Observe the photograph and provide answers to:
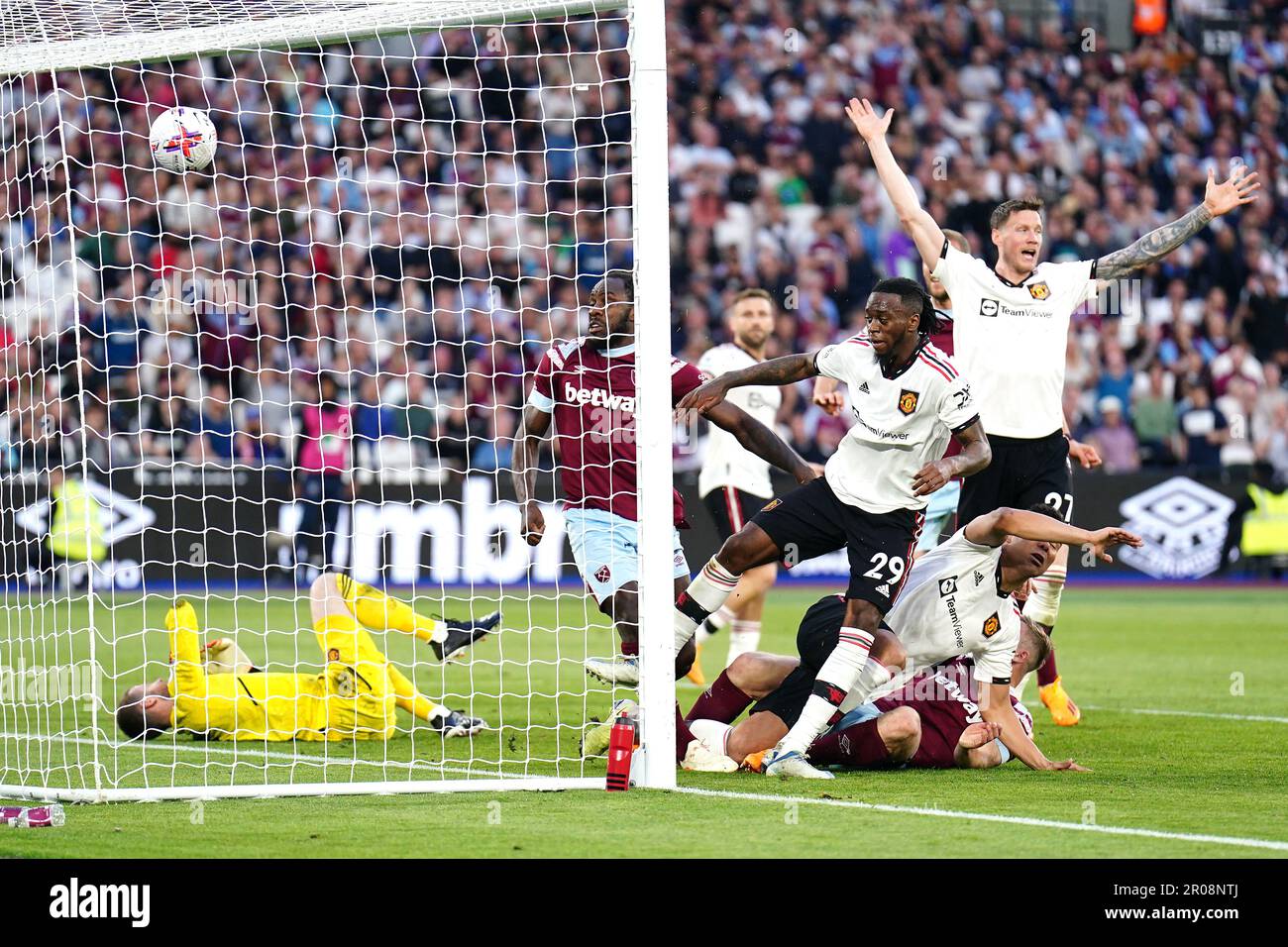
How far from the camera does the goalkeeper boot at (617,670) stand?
7574 mm

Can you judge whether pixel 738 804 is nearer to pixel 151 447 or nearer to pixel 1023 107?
pixel 151 447

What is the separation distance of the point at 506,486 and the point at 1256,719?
31.4 ft

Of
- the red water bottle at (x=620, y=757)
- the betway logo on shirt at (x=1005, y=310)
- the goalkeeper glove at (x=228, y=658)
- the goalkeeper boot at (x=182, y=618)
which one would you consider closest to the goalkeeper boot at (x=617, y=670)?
the red water bottle at (x=620, y=757)

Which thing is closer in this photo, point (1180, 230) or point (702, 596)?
point (702, 596)

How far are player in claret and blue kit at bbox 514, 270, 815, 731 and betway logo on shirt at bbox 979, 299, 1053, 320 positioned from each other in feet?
4.18

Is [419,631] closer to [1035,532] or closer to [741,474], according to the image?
[1035,532]

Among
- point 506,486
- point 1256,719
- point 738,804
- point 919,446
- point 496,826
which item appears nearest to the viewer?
point 496,826

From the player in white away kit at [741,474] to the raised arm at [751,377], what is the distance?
283 cm

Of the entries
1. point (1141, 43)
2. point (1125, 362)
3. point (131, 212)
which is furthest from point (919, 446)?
point (1141, 43)

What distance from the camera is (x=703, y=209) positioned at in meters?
22.4

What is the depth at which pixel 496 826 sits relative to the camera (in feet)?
19.3

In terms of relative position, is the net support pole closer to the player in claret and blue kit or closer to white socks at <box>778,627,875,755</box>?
white socks at <box>778,627,875,755</box>

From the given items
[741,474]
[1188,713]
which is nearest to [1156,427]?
[741,474]
